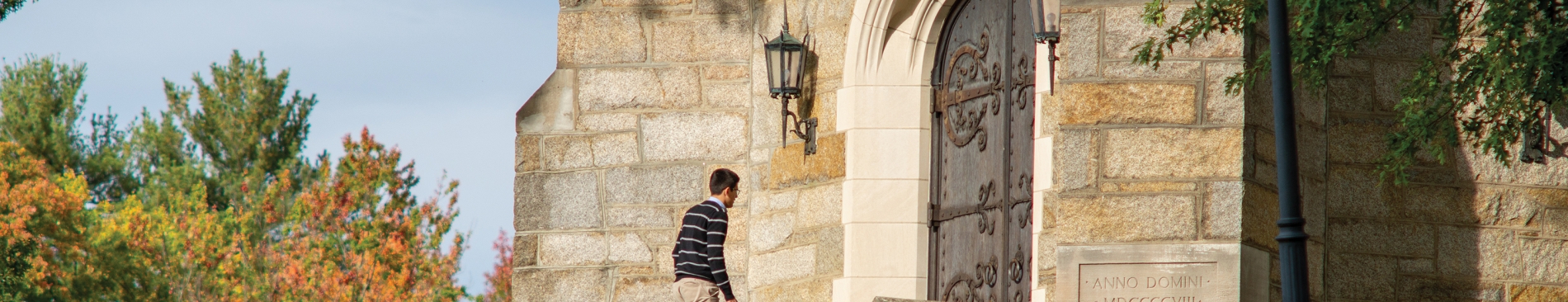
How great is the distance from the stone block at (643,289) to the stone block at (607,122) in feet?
2.80

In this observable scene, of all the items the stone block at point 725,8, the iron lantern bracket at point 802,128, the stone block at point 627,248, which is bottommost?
the stone block at point 627,248

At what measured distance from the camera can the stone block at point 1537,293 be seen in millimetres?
6859

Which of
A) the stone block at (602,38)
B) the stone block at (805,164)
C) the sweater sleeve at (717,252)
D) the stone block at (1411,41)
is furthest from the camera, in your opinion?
the stone block at (602,38)

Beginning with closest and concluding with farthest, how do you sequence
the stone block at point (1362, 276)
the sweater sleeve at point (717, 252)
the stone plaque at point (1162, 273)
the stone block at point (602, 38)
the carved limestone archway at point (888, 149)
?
the stone plaque at point (1162, 273)
the sweater sleeve at point (717, 252)
the stone block at point (1362, 276)
the carved limestone archway at point (888, 149)
the stone block at point (602, 38)

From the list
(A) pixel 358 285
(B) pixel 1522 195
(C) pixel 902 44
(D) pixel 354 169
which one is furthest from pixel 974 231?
(D) pixel 354 169

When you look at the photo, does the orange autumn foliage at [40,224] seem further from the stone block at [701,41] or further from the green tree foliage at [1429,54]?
the green tree foliage at [1429,54]

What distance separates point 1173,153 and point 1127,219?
12.4 inches

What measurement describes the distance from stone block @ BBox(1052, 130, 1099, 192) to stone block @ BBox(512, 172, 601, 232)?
11.0 feet

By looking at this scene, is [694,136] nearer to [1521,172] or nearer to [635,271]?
[635,271]

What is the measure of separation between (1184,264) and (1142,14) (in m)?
1.00

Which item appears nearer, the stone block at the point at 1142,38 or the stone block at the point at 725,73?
the stone block at the point at 1142,38

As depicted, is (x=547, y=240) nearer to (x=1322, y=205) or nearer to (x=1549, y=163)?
(x=1322, y=205)

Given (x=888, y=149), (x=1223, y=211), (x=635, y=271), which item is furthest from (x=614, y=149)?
(x=1223, y=211)

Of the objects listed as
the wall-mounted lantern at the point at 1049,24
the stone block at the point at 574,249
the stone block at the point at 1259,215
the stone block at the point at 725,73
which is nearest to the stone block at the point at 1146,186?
the stone block at the point at 1259,215
